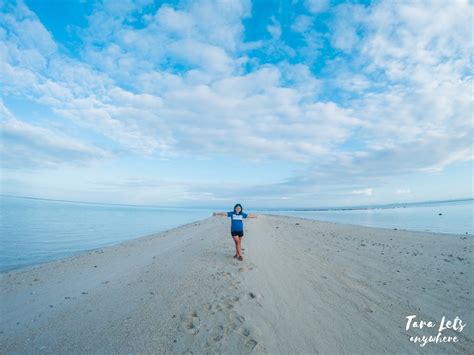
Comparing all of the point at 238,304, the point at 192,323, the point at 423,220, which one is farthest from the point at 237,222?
the point at 423,220

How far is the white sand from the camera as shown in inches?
215

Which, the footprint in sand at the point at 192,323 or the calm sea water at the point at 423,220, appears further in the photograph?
the calm sea water at the point at 423,220

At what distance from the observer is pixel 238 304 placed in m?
7.06

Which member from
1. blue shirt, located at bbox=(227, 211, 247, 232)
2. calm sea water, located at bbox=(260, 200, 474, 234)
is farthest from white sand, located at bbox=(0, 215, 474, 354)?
calm sea water, located at bbox=(260, 200, 474, 234)

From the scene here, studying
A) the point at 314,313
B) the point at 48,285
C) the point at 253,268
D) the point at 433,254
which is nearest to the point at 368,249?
the point at 433,254

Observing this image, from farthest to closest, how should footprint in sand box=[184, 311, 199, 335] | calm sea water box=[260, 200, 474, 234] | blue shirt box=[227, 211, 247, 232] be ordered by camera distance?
1. calm sea water box=[260, 200, 474, 234]
2. blue shirt box=[227, 211, 247, 232]
3. footprint in sand box=[184, 311, 199, 335]

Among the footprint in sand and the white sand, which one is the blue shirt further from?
the footprint in sand

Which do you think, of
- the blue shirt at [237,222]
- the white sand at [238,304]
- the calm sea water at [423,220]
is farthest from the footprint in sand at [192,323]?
the calm sea water at [423,220]

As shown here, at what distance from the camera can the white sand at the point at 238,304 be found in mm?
5465

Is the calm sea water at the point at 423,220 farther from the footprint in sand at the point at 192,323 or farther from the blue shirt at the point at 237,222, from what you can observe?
the footprint in sand at the point at 192,323

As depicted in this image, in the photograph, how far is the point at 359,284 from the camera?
905 centimetres

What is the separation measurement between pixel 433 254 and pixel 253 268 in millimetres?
11071

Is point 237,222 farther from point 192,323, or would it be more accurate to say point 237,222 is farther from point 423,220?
point 423,220

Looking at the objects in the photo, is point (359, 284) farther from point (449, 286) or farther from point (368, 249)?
point (368, 249)
